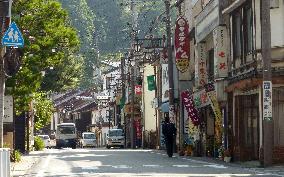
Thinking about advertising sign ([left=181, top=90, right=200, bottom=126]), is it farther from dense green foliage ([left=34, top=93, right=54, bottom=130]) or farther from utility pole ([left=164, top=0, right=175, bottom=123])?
dense green foliage ([left=34, top=93, right=54, bottom=130])

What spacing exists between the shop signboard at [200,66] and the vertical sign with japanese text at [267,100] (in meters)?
14.6

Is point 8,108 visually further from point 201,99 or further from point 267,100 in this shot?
point 201,99

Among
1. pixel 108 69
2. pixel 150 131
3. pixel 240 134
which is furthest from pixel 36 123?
pixel 108 69

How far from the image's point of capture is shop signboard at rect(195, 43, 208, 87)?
134ft

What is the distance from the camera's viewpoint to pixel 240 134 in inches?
1282

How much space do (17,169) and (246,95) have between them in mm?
10824

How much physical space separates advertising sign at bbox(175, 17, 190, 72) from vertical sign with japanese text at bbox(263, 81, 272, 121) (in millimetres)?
16287

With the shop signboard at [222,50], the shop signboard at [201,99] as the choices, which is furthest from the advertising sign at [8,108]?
the shop signboard at [201,99]

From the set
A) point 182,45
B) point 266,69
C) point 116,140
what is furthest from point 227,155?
point 116,140

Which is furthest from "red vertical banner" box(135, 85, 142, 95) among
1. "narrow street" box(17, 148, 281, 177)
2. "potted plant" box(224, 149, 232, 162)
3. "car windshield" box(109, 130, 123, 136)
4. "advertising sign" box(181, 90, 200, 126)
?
"narrow street" box(17, 148, 281, 177)

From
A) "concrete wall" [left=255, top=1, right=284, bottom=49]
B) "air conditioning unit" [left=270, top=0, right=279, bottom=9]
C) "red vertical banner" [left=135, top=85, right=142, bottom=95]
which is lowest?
"red vertical banner" [left=135, top=85, right=142, bottom=95]

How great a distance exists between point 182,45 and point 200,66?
1.91 meters

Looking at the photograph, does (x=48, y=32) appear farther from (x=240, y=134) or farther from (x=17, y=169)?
(x=240, y=134)

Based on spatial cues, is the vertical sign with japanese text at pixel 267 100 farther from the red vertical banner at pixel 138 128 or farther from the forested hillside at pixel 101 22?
the forested hillside at pixel 101 22
